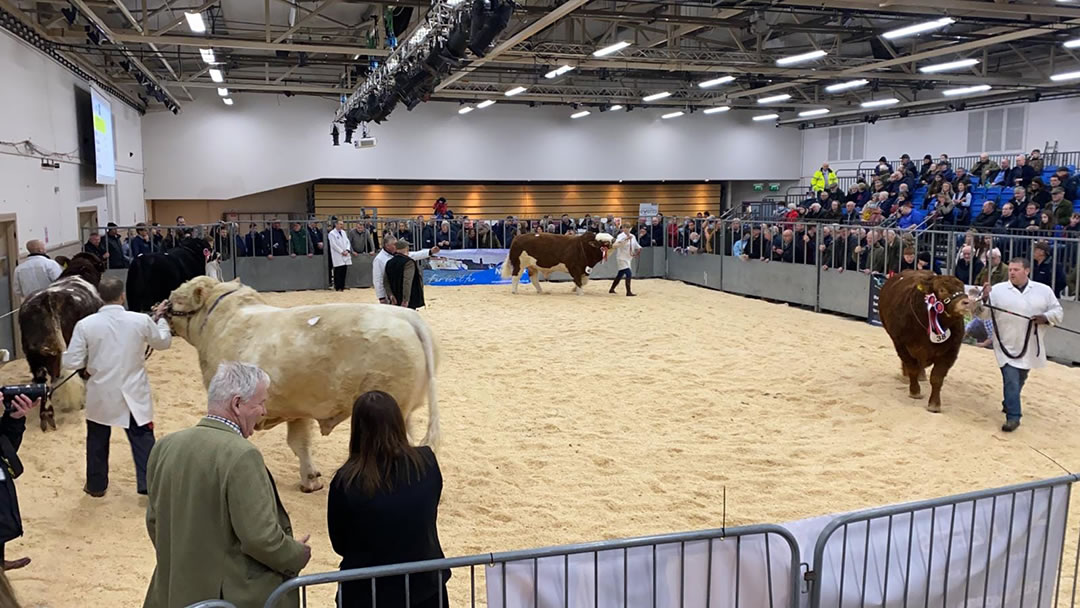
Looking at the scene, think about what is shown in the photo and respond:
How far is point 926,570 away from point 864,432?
436 centimetres

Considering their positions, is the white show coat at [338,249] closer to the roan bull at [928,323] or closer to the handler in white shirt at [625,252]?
the handler in white shirt at [625,252]

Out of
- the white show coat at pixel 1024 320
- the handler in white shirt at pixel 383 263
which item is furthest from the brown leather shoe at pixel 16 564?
the white show coat at pixel 1024 320

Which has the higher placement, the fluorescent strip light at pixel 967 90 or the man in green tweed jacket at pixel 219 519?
the fluorescent strip light at pixel 967 90

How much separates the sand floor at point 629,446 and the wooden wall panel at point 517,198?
1513cm

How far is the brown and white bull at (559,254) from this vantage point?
16281 millimetres

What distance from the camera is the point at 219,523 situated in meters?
2.66

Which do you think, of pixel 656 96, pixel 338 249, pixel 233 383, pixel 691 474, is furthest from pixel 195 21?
pixel 656 96

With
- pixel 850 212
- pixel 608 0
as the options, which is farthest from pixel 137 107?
pixel 850 212

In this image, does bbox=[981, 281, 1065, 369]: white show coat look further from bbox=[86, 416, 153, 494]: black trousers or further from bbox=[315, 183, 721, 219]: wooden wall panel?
bbox=[315, 183, 721, 219]: wooden wall panel

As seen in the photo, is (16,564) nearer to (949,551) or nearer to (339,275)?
(949,551)

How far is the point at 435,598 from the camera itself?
9.37 ft

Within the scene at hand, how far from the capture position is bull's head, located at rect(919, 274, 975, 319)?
7.43 metres

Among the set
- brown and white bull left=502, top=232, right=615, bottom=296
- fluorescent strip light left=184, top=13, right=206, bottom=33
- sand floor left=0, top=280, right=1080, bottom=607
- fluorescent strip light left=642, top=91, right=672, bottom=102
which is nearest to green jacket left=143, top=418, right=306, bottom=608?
sand floor left=0, top=280, right=1080, bottom=607

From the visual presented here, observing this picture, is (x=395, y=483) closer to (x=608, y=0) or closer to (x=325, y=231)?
(x=608, y=0)
